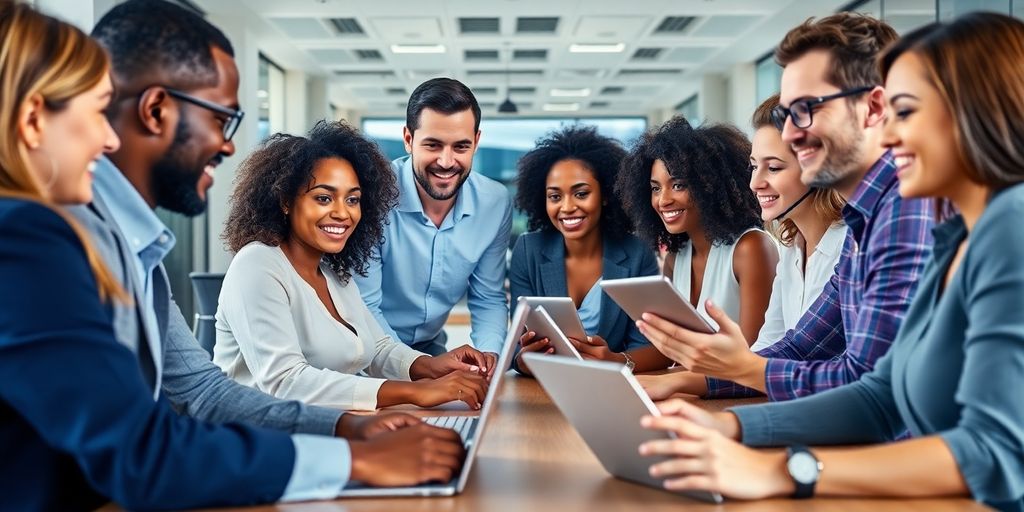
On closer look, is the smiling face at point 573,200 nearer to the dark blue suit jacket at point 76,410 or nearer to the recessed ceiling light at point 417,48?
the dark blue suit jacket at point 76,410

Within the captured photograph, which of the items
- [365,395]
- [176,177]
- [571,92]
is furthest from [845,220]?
[571,92]

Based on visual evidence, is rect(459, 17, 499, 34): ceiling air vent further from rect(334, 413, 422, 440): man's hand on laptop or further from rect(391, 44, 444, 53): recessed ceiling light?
rect(334, 413, 422, 440): man's hand on laptop

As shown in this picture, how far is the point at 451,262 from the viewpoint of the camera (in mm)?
3307

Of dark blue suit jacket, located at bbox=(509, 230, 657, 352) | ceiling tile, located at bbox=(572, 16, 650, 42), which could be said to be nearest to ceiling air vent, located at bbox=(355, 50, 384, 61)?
ceiling tile, located at bbox=(572, 16, 650, 42)

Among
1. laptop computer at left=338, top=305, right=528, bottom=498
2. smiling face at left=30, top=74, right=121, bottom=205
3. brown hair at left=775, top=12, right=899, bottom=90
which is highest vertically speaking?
brown hair at left=775, top=12, right=899, bottom=90

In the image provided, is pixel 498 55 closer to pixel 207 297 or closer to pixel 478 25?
pixel 478 25

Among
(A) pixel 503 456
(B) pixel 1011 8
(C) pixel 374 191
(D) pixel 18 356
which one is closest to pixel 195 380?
(A) pixel 503 456

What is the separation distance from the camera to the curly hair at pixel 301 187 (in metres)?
2.53

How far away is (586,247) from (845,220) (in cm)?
155

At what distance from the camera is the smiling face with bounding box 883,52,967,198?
1222mm

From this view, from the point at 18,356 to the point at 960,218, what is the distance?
3.96 ft

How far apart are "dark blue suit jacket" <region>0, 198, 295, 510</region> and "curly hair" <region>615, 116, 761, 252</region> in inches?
84.3

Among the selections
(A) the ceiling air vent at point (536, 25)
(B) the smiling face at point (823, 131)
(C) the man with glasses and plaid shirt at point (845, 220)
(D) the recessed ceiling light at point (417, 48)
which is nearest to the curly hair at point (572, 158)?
(C) the man with glasses and plaid shirt at point (845, 220)

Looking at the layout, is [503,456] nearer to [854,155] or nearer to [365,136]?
[854,155]
